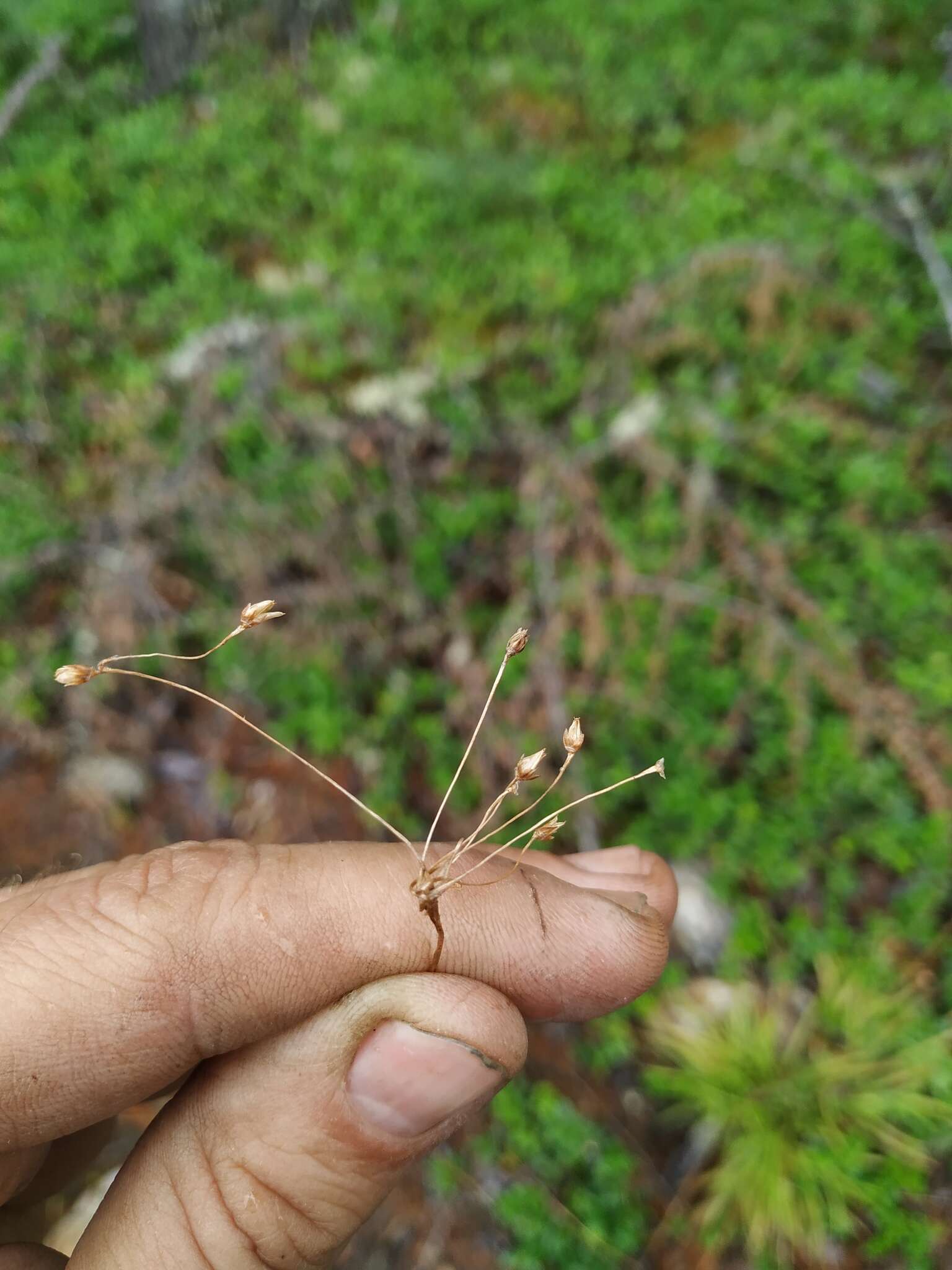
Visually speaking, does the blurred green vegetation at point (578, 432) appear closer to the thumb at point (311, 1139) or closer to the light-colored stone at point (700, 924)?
the light-colored stone at point (700, 924)

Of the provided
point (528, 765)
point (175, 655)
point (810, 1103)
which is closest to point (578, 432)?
point (175, 655)

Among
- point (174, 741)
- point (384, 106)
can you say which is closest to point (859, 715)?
point (174, 741)

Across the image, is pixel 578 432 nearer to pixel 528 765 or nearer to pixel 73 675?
pixel 528 765

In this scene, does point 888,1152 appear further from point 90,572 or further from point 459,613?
point 90,572

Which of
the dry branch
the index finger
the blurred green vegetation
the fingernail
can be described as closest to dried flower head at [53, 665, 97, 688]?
the index finger

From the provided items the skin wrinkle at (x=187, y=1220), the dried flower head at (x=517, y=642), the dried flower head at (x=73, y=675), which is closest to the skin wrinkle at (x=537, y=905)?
the dried flower head at (x=517, y=642)

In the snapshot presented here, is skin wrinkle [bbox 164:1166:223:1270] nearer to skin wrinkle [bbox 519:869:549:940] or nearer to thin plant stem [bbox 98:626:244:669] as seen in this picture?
skin wrinkle [bbox 519:869:549:940]
